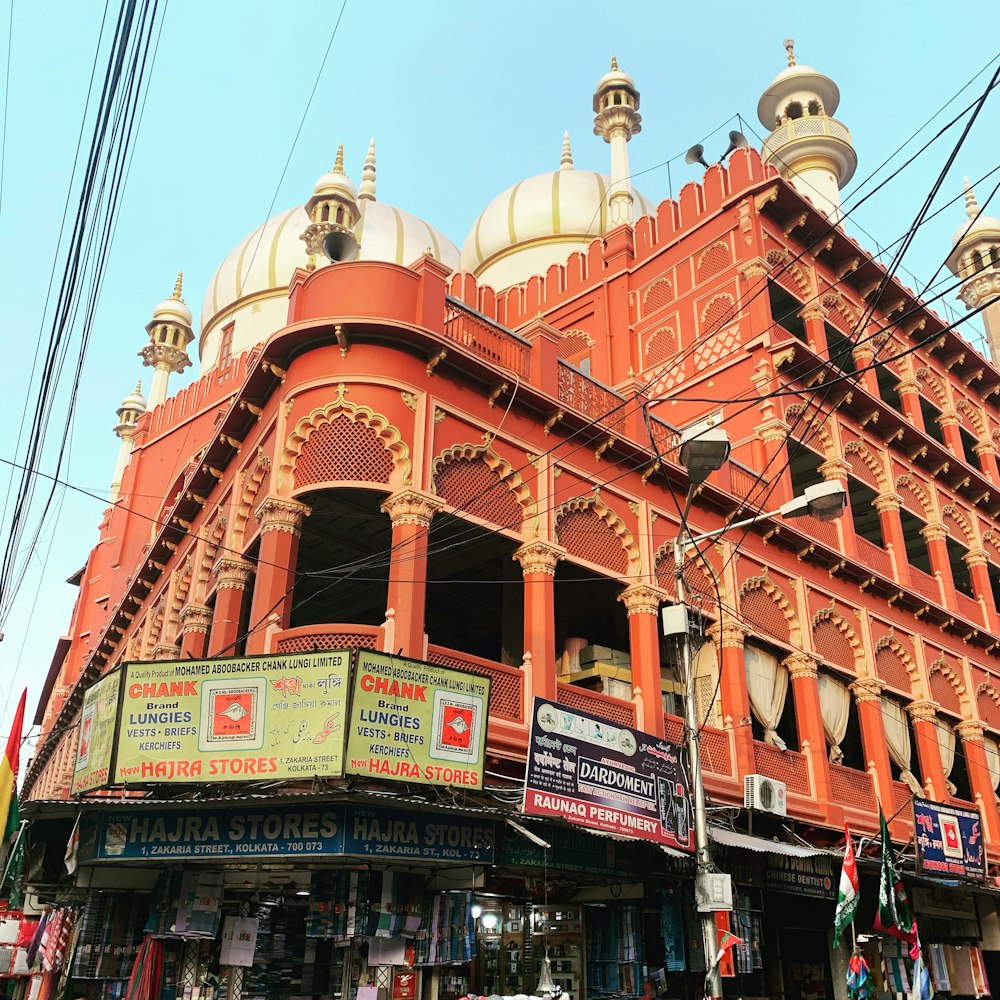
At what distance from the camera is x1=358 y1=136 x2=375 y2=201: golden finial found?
109 ft

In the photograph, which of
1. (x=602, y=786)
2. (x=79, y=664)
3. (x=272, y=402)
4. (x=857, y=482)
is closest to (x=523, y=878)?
(x=602, y=786)

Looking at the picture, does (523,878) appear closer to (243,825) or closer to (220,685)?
(243,825)

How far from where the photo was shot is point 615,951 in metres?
12.1

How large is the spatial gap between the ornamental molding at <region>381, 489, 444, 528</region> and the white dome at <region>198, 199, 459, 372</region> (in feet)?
59.2

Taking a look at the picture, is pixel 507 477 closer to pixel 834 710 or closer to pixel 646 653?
pixel 646 653

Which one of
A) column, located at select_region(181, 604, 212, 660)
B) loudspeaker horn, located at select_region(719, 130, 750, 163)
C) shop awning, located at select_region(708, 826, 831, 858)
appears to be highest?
loudspeaker horn, located at select_region(719, 130, 750, 163)

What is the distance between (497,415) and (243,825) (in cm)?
631

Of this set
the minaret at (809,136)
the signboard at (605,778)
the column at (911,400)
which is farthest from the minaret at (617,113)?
the signboard at (605,778)

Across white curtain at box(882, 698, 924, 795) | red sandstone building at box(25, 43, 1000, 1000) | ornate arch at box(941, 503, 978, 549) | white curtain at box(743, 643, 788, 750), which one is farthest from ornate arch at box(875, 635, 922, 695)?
ornate arch at box(941, 503, 978, 549)

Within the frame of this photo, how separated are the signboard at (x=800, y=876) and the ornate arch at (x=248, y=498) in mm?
8951

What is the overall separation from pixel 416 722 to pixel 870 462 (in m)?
15.7

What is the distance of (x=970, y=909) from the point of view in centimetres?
1836

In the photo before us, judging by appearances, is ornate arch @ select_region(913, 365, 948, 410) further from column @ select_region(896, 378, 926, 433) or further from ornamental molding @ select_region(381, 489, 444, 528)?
ornamental molding @ select_region(381, 489, 444, 528)

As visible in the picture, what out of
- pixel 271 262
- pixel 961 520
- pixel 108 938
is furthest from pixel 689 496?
pixel 271 262
